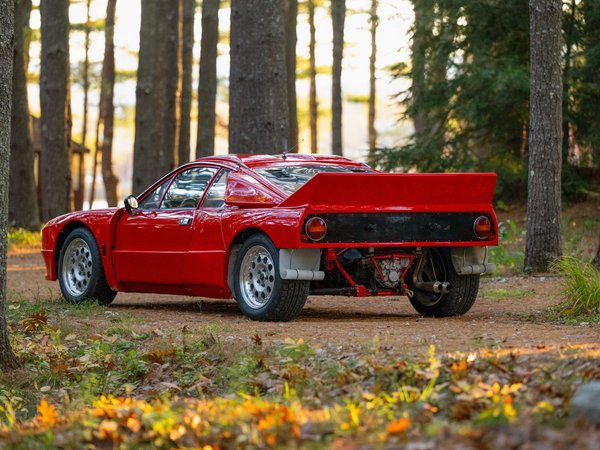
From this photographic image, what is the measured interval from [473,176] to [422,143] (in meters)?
13.0

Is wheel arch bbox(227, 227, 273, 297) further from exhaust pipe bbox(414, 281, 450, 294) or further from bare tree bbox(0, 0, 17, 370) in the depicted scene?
bare tree bbox(0, 0, 17, 370)

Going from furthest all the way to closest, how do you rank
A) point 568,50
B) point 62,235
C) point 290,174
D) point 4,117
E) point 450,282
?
1. point 568,50
2. point 62,235
3. point 450,282
4. point 290,174
5. point 4,117

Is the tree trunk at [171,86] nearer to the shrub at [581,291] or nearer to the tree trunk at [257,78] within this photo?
the tree trunk at [257,78]

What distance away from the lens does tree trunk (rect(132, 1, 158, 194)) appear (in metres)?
25.6

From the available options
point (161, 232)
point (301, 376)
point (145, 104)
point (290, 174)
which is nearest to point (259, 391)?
point (301, 376)

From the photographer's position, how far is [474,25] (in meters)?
23.1

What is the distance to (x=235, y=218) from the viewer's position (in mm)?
10875

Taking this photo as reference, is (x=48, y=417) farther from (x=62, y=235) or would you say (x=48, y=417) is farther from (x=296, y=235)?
(x=62, y=235)

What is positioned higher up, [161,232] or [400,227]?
[400,227]

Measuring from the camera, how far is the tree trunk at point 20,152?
26.0m

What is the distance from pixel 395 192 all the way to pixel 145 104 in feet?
53.7

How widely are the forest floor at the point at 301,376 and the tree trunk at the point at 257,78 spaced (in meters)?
3.90

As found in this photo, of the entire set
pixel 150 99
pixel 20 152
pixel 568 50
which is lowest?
pixel 20 152

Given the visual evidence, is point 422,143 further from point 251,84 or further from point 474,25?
point 251,84
